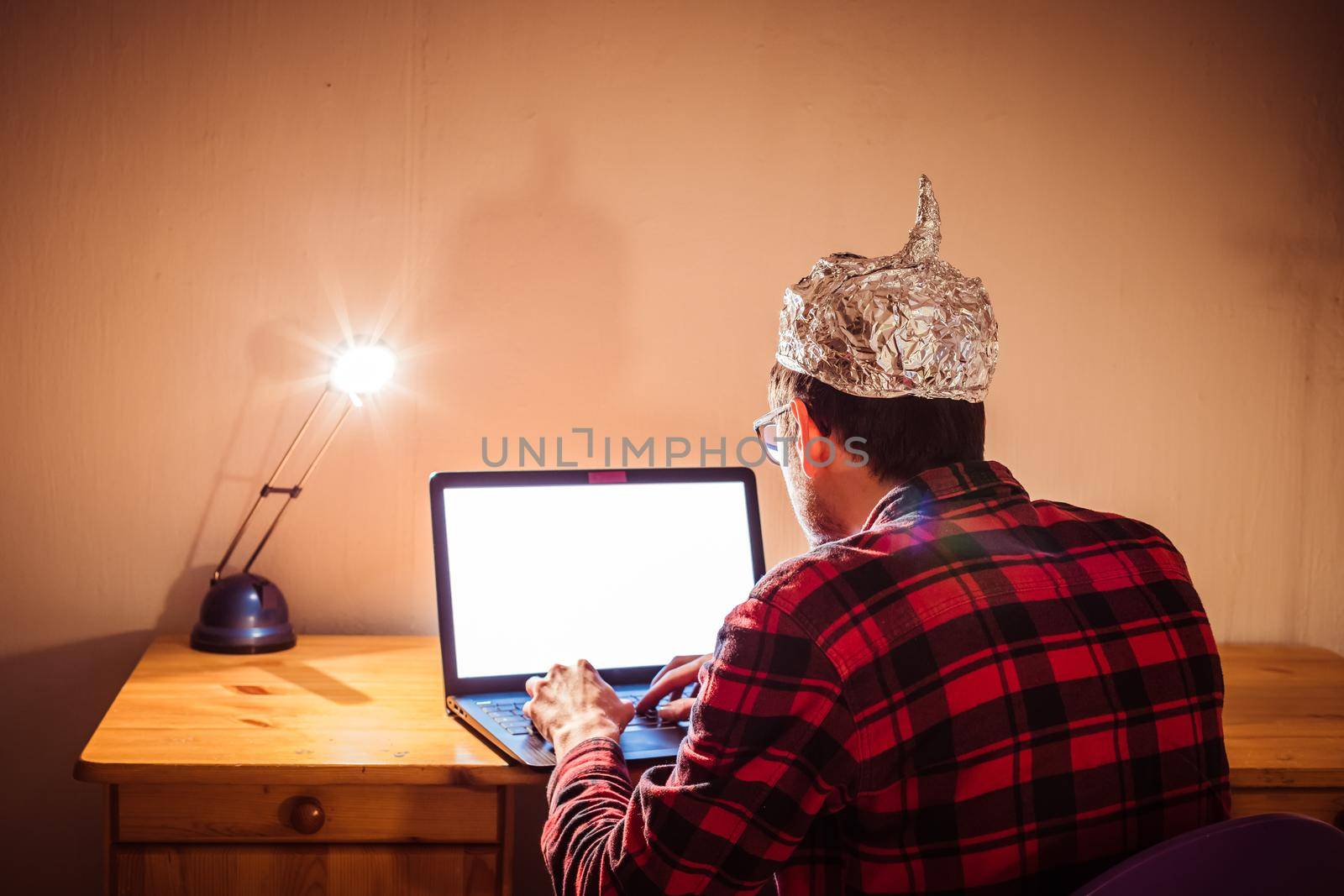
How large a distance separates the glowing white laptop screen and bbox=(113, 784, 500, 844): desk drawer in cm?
25

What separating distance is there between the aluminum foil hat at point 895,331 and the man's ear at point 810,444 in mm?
42

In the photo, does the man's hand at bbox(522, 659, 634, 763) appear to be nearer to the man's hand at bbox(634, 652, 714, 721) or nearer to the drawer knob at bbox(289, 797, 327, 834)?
the man's hand at bbox(634, 652, 714, 721)

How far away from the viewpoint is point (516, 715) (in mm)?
1397

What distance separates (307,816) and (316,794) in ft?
0.09

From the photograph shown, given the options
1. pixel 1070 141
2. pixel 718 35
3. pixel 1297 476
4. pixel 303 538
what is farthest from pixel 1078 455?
pixel 303 538

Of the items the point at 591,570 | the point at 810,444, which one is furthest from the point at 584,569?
the point at 810,444

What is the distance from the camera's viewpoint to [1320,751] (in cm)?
141

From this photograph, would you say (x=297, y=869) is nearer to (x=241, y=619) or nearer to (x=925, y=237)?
(x=241, y=619)

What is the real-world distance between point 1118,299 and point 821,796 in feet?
4.47

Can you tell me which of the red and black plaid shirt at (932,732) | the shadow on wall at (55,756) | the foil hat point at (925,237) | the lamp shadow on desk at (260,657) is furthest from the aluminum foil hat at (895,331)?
the shadow on wall at (55,756)

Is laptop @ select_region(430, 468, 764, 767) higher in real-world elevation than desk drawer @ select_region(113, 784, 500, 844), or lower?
higher

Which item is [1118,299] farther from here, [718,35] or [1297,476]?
[718,35]

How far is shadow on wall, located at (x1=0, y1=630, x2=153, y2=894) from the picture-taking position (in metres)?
1.78

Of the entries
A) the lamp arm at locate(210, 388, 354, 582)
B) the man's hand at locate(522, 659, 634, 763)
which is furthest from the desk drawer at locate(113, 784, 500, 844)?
the lamp arm at locate(210, 388, 354, 582)
